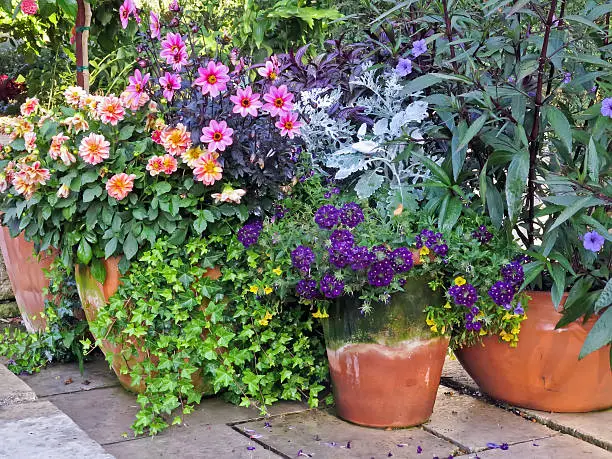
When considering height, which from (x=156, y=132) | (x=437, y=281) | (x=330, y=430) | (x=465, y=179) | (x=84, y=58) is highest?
(x=84, y=58)

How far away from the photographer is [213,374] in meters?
2.89

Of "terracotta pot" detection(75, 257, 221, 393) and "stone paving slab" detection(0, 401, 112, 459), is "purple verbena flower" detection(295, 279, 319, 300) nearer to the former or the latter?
"terracotta pot" detection(75, 257, 221, 393)

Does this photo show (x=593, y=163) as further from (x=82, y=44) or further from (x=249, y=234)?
(x=82, y=44)

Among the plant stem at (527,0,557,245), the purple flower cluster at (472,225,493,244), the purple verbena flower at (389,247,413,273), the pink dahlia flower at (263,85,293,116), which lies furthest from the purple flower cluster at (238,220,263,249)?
the plant stem at (527,0,557,245)

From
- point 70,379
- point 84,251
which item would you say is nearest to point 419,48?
point 84,251

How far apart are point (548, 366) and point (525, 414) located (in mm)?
211

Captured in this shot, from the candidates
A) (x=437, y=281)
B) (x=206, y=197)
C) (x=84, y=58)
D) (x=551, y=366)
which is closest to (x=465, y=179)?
(x=437, y=281)

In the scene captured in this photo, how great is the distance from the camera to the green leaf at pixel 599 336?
8.63 ft

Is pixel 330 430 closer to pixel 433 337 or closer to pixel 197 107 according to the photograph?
pixel 433 337

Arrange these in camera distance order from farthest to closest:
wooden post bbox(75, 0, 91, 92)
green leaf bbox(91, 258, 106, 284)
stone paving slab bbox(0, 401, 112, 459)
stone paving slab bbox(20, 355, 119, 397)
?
1. wooden post bbox(75, 0, 91, 92)
2. stone paving slab bbox(20, 355, 119, 397)
3. green leaf bbox(91, 258, 106, 284)
4. stone paving slab bbox(0, 401, 112, 459)

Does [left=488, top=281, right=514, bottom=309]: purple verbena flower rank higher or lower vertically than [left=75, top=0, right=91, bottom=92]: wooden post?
lower

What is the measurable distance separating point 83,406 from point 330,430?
0.96 m

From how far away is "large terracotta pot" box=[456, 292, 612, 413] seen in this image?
2850 mm

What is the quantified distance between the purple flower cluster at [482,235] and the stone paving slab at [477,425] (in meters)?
0.66
